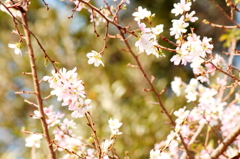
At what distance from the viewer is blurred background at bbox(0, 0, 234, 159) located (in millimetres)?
2941

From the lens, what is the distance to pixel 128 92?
3635 mm

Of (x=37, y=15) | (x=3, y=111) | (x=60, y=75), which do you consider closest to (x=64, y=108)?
(x=3, y=111)

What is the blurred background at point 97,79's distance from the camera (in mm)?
2941

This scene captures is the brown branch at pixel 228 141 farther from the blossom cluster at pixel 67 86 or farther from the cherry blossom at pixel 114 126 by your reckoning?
the blossom cluster at pixel 67 86

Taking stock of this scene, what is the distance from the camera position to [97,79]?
3.46 meters

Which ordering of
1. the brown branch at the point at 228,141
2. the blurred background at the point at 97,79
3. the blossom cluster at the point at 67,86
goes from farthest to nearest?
the blurred background at the point at 97,79, the brown branch at the point at 228,141, the blossom cluster at the point at 67,86

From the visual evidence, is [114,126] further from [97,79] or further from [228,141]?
[97,79]

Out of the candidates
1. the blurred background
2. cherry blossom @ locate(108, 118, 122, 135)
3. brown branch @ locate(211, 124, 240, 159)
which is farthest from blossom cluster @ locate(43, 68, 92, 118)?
the blurred background

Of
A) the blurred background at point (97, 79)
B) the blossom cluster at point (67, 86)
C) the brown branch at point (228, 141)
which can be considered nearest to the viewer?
the blossom cluster at point (67, 86)

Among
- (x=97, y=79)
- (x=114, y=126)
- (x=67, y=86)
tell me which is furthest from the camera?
(x=97, y=79)

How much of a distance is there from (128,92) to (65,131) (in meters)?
2.87

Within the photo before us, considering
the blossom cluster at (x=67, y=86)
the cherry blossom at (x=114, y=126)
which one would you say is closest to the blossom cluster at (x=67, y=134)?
the cherry blossom at (x=114, y=126)

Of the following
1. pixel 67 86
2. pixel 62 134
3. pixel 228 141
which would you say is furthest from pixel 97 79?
pixel 67 86

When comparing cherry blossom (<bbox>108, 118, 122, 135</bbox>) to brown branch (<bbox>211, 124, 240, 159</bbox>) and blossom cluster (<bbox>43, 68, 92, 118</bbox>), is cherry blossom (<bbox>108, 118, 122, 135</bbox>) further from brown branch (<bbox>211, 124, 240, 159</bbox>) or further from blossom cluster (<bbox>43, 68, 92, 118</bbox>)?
brown branch (<bbox>211, 124, 240, 159</bbox>)
